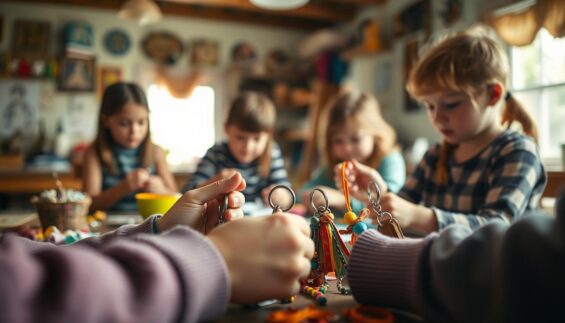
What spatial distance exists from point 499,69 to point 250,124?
886 millimetres

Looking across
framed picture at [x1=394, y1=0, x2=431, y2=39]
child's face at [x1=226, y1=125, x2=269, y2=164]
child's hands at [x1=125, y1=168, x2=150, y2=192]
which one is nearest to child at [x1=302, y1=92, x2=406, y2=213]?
child's face at [x1=226, y1=125, x2=269, y2=164]

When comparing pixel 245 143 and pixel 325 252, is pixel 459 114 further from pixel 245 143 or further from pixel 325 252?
pixel 245 143

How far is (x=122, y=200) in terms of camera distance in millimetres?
1562

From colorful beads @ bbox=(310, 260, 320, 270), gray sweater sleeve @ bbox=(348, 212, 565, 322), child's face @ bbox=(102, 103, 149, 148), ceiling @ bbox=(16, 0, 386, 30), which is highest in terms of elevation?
ceiling @ bbox=(16, 0, 386, 30)

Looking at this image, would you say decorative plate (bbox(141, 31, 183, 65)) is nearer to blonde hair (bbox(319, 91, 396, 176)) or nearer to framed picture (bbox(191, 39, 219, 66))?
framed picture (bbox(191, 39, 219, 66))

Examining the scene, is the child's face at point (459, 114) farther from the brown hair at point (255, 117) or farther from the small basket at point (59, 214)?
the small basket at point (59, 214)

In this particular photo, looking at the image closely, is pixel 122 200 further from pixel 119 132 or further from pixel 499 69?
pixel 499 69

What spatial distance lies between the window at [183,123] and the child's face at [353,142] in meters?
2.86

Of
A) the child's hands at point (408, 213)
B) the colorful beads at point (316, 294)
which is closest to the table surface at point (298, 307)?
the colorful beads at point (316, 294)

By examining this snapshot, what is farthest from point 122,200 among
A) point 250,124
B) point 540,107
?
point 540,107

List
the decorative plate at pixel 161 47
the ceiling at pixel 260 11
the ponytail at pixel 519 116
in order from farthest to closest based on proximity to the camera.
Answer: the decorative plate at pixel 161 47 → the ceiling at pixel 260 11 → the ponytail at pixel 519 116

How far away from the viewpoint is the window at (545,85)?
2193mm

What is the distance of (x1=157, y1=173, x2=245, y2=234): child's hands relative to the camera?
1.82 ft

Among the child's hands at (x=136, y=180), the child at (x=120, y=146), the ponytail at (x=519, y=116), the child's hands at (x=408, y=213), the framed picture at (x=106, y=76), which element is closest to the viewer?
the child's hands at (x=408, y=213)
